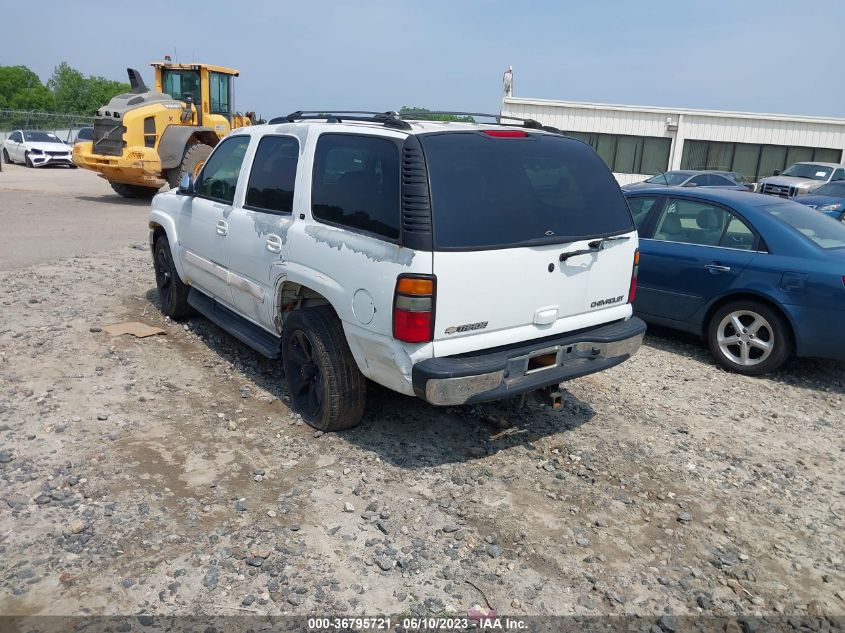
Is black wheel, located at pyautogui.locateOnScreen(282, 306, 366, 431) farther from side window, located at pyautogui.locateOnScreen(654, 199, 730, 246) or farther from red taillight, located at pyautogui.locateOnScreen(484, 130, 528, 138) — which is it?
side window, located at pyautogui.locateOnScreen(654, 199, 730, 246)

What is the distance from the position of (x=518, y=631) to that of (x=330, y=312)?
89.6 inches

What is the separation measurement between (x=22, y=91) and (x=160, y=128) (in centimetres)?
7833

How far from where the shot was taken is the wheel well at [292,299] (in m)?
4.64

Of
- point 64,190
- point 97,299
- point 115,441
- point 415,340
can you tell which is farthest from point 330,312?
point 64,190

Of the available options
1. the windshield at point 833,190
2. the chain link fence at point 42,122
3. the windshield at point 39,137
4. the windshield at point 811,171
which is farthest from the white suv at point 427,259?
the chain link fence at point 42,122

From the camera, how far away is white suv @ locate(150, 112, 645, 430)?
3.69 m

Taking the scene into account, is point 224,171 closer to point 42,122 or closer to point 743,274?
point 743,274

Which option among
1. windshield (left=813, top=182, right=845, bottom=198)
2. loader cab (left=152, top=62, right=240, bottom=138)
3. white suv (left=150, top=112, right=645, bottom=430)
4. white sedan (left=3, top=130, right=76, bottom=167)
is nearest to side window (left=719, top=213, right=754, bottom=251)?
white suv (left=150, top=112, right=645, bottom=430)

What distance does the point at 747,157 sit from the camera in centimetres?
3052

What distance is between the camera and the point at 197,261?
5.96 m

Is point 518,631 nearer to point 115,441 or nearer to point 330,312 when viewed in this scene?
point 330,312

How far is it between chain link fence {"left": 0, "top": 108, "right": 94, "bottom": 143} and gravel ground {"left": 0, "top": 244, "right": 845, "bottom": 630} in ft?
117

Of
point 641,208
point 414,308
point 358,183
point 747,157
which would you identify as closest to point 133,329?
point 358,183

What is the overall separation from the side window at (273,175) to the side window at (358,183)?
0.30 m
